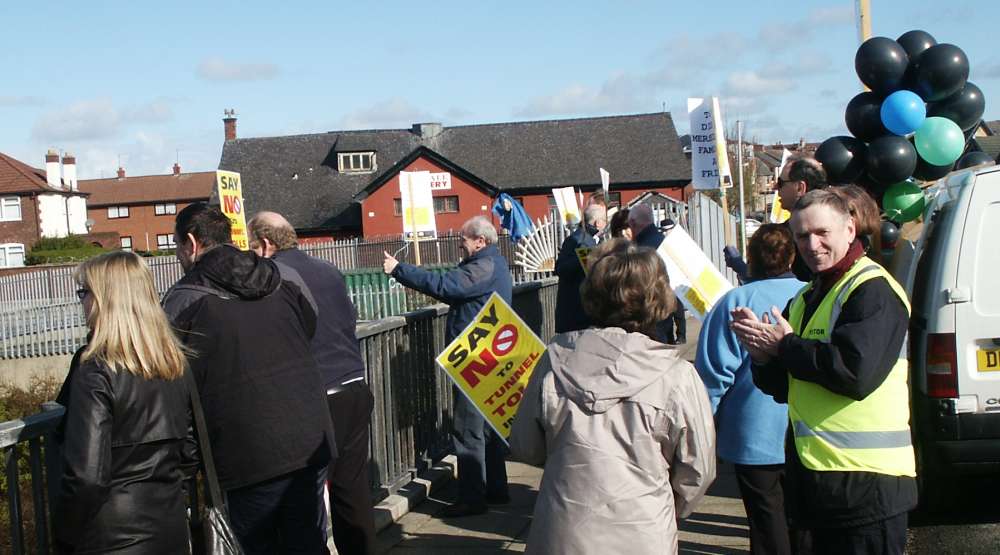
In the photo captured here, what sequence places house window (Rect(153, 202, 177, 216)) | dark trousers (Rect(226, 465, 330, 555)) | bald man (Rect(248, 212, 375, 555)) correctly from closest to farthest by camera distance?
dark trousers (Rect(226, 465, 330, 555)), bald man (Rect(248, 212, 375, 555)), house window (Rect(153, 202, 177, 216))

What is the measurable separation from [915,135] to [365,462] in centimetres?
518

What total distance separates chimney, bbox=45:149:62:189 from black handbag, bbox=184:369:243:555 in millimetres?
76607

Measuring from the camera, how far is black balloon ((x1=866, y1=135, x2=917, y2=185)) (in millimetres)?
8008

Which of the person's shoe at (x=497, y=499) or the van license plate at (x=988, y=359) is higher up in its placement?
the van license plate at (x=988, y=359)

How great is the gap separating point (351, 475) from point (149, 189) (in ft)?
317

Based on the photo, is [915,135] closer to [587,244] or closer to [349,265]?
[587,244]

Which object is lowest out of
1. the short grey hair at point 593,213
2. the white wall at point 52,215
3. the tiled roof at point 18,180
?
the short grey hair at point 593,213

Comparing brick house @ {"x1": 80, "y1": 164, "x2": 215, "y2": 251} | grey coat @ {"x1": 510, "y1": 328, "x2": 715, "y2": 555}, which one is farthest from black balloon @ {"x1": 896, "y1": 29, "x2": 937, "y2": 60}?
brick house @ {"x1": 80, "y1": 164, "x2": 215, "y2": 251}

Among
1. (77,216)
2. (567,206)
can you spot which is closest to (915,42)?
(567,206)

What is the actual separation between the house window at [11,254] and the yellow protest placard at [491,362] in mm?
67982

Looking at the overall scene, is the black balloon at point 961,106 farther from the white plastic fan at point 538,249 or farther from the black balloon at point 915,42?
the white plastic fan at point 538,249

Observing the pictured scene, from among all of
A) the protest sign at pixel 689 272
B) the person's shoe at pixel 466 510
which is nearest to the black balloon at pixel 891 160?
the protest sign at pixel 689 272

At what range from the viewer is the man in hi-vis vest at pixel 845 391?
135 inches

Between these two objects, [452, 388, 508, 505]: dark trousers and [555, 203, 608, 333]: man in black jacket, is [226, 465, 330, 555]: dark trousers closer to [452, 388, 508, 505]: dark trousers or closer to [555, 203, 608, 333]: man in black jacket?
[452, 388, 508, 505]: dark trousers
